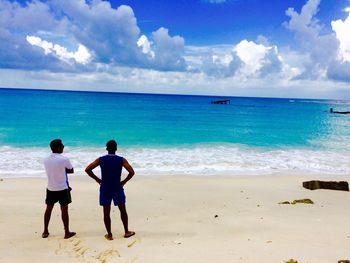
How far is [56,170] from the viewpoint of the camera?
233 inches

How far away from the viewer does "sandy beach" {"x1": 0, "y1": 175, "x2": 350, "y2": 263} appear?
565 centimetres

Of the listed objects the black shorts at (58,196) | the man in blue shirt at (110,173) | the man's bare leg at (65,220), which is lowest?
the man's bare leg at (65,220)

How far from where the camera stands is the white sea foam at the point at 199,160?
14.8 metres

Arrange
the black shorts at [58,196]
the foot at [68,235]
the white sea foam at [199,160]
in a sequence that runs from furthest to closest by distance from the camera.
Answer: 1. the white sea foam at [199,160]
2. the foot at [68,235]
3. the black shorts at [58,196]

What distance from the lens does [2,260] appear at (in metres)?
5.41

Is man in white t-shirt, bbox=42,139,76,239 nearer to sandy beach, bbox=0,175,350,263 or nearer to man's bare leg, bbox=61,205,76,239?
man's bare leg, bbox=61,205,76,239

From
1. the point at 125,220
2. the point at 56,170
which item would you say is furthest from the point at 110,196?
the point at 56,170

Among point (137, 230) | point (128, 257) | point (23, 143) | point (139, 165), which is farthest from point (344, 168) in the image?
point (23, 143)

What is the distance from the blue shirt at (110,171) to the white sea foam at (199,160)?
8.06 m

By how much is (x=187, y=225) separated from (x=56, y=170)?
310 cm

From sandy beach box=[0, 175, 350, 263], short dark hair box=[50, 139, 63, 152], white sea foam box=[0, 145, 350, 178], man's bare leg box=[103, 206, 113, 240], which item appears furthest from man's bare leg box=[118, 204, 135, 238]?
white sea foam box=[0, 145, 350, 178]

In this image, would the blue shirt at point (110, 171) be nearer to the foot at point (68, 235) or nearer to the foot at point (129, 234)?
the foot at point (129, 234)

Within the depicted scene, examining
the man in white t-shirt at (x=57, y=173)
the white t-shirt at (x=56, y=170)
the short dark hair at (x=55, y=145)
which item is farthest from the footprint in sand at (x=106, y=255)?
the short dark hair at (x=55, y=145)

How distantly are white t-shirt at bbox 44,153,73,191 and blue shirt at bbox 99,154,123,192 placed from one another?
69cm
